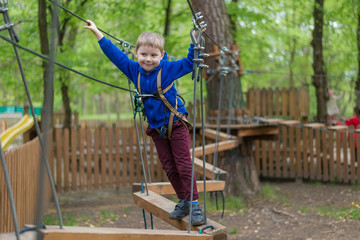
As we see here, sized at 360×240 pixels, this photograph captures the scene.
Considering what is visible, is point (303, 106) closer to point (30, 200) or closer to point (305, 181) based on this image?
point (305, 181)

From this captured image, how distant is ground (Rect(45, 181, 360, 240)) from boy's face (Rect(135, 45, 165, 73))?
12.2 feet

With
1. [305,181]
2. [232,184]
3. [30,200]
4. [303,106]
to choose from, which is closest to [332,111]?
[303,106]

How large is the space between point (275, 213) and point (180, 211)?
4442 millimetres

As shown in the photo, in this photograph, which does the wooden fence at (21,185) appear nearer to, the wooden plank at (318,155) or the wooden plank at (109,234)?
the wooden plank at (109,234)

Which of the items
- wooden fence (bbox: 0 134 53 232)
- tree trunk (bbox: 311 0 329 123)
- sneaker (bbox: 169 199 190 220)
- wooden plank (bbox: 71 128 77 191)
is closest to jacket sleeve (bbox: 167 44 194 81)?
sneaker (bbox: 169 199 190 220)

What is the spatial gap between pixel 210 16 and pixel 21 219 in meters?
4.61

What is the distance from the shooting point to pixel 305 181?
9758mm

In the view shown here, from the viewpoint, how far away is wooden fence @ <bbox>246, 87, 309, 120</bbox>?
34.3ft

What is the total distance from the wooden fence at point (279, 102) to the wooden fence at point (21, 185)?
5960mm

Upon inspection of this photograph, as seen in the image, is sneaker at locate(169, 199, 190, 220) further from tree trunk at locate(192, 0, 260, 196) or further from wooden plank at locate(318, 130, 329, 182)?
Answer: wooden plank at locate(318, 130, 329, 182)

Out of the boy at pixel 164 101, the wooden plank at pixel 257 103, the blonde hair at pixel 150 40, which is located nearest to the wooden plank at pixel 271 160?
the wooden plank at pixel 257 103

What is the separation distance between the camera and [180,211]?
9.33ft

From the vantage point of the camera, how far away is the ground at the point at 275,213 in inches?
231

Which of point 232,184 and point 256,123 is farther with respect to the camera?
point 232,184
